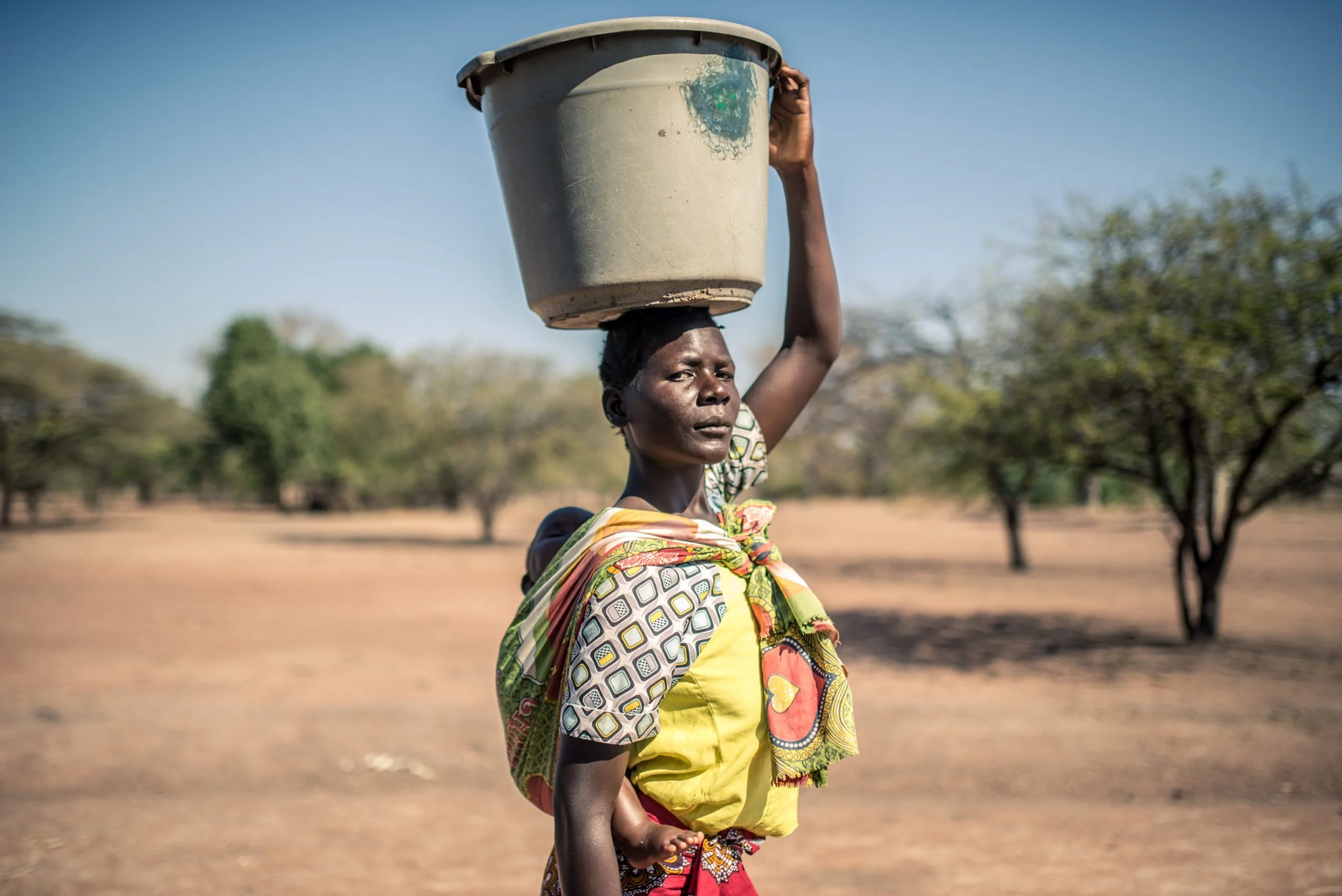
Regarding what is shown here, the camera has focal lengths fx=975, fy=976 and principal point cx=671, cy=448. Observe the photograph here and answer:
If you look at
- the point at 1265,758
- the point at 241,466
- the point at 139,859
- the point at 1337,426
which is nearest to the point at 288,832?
the point at 139,859

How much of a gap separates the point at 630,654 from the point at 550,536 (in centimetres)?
49

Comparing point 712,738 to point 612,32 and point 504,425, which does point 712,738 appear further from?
point 504,425

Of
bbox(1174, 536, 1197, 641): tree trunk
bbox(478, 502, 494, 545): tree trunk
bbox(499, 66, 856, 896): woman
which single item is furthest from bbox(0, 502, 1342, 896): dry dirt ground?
bbox(478, 502, 494, 545): tree trunk

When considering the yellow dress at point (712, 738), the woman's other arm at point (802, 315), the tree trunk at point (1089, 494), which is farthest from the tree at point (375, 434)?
the yellow dress at point (712, 738)

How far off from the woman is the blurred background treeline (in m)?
7.73

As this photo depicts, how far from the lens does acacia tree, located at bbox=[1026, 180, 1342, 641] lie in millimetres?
8078

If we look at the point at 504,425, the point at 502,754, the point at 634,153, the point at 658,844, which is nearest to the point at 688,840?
the point at 658,844

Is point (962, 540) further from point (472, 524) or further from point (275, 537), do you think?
point (275, 537)

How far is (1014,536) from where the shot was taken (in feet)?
55.6

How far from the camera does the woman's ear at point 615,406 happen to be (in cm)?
164

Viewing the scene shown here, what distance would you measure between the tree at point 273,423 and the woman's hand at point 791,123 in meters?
40.9

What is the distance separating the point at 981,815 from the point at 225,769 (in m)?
4.48

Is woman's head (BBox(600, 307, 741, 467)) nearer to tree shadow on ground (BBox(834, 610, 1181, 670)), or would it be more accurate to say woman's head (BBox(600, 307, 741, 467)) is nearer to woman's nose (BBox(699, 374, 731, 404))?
woman's nose (BBox(699, 374, 731, 404))

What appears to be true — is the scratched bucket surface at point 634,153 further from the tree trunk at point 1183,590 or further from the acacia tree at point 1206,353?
the tree trunk at point 1183,590
